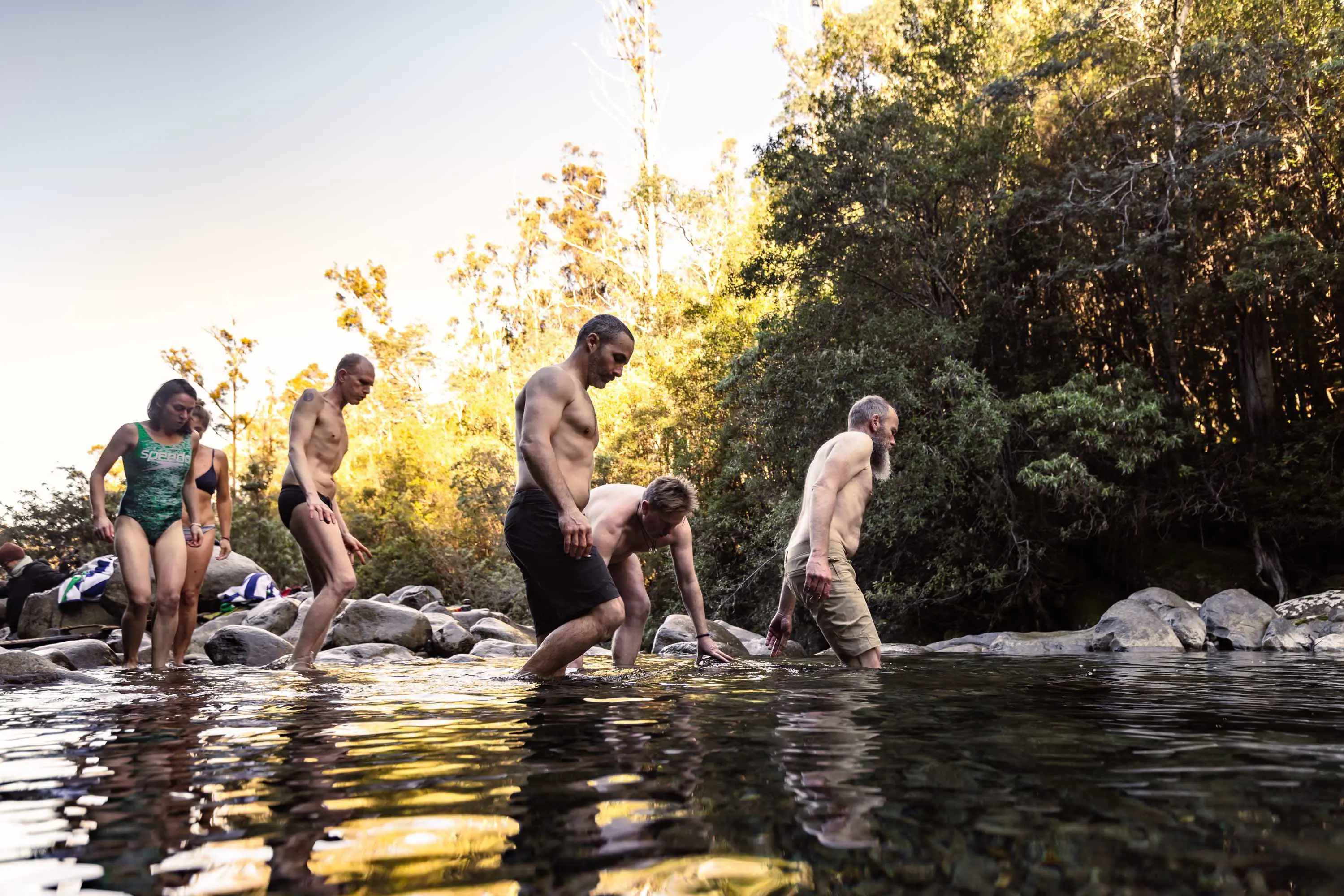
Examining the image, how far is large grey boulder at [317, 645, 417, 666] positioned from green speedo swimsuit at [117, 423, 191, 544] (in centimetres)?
173

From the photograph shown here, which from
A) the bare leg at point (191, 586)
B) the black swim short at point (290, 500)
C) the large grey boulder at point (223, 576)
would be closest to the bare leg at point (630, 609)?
the black swim short at point (290, 500)

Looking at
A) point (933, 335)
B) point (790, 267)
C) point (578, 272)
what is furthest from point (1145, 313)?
point (578, 272)

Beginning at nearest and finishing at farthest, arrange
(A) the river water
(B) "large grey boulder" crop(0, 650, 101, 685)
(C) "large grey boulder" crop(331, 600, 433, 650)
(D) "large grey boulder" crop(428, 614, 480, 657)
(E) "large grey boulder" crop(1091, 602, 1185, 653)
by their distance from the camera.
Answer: (A) the river water
(B) "large grey boulder" crop(0, 650, 101, 685)
(E) "large grey boulder" crop(1091, 602, 1185, 653)
(C) "large grey boulder" crop(331, 600, 433, 650)
(D) "large grey boulder" crop(428, 614, 480, 657)

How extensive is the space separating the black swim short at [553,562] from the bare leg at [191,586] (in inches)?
130

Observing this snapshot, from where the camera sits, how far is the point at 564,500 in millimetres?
4219

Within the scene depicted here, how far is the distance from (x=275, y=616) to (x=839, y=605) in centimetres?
878

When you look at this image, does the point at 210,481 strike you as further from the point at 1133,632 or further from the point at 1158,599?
the point at 1158,599

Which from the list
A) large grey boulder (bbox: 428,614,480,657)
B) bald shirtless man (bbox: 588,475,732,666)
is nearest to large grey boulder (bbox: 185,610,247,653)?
large grey boulder (bbox: 428,614,480,657)

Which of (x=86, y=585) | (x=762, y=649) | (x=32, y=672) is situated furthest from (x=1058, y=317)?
(x=86, y=585)

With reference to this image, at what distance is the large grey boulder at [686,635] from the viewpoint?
9336mm

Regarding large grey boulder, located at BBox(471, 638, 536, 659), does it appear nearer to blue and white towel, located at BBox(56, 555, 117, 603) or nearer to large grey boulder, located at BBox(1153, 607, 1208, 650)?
blue and white towel, located at BBox(56, 555, 117, 603)

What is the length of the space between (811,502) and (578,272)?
99.8 feet

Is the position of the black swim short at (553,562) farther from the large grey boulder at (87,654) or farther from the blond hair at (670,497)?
the large grey boulder at (87,654)

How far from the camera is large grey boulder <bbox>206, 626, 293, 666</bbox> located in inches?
310
